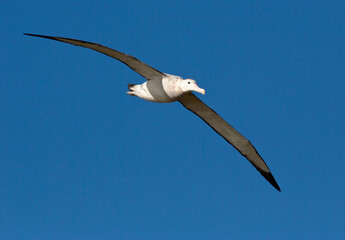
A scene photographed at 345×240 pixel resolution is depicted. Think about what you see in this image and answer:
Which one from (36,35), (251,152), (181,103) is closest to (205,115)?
(181,103)

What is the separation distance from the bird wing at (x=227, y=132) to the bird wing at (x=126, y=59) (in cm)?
132

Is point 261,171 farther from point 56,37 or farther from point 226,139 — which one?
point 56,37

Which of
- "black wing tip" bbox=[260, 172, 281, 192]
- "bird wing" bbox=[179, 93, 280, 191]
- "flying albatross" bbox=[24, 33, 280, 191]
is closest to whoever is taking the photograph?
"flying albatross" bbox=[24, 33, 280, 191]

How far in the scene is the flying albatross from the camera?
1272 centimetres

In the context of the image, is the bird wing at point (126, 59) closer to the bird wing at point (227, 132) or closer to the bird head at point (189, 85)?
the bird head at point (189, 85)

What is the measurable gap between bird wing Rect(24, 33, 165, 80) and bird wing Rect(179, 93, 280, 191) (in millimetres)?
1322

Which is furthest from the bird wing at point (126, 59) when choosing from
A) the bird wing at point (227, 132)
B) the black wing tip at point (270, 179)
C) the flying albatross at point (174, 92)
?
the black wing tip at point (270, 179)

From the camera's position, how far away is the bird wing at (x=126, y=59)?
1217 cm

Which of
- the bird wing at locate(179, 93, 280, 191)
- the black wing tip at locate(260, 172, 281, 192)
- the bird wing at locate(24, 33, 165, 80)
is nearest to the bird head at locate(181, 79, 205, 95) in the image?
the bird wing at locate(24, 33, 165, 80)

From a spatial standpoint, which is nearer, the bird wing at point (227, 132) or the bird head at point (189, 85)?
the bird head at point (189, 85)

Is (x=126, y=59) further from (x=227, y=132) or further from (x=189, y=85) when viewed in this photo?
(x=227, y=132)

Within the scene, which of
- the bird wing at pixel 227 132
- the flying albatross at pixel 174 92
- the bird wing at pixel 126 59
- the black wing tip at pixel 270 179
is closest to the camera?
the bird wing at pixel 126 59

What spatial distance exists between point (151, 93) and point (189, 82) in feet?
3.45

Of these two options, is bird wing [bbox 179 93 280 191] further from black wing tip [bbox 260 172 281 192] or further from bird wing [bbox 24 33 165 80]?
bird wing [bbox 24 33 165 80]
